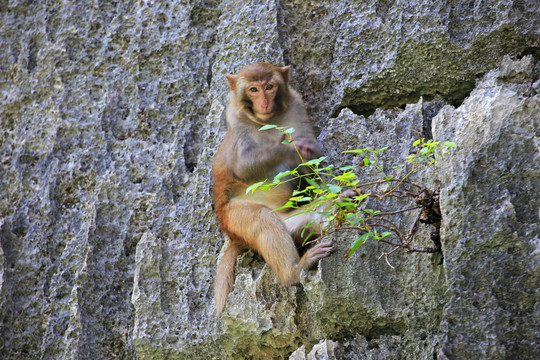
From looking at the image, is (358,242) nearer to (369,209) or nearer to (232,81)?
(369,209)

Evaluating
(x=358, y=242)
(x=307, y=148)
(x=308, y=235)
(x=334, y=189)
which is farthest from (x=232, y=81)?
(x=358, y=242)

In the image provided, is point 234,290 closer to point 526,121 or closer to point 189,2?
point 526,121

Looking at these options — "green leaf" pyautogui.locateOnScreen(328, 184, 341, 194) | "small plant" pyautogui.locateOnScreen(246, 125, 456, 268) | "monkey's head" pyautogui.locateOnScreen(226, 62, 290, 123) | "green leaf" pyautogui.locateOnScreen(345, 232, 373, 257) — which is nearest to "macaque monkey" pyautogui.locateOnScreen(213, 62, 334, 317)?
"monkey's head" pyautogui.locateOnScreen(226, 62, 290, 123)

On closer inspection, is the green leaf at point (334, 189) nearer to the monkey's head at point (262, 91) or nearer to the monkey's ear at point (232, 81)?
the monkey's head at point (262, 91)

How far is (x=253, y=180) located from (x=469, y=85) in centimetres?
163

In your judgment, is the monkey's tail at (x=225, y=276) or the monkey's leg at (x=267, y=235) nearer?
the monkey's leg at (x=267, y=235)

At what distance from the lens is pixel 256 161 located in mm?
4605

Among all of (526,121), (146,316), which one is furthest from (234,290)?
(526,121)

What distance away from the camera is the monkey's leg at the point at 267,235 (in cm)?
420

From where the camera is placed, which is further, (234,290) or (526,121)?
(234,290)

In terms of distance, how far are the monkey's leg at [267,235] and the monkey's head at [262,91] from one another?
0.66m

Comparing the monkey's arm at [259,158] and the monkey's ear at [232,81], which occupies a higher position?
the monkey's ear at [232,81]

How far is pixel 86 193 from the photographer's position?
17.6ft

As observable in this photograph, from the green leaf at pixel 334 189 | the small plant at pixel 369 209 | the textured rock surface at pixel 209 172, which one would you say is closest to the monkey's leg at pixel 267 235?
the textured rock surface at pixel 209 172
